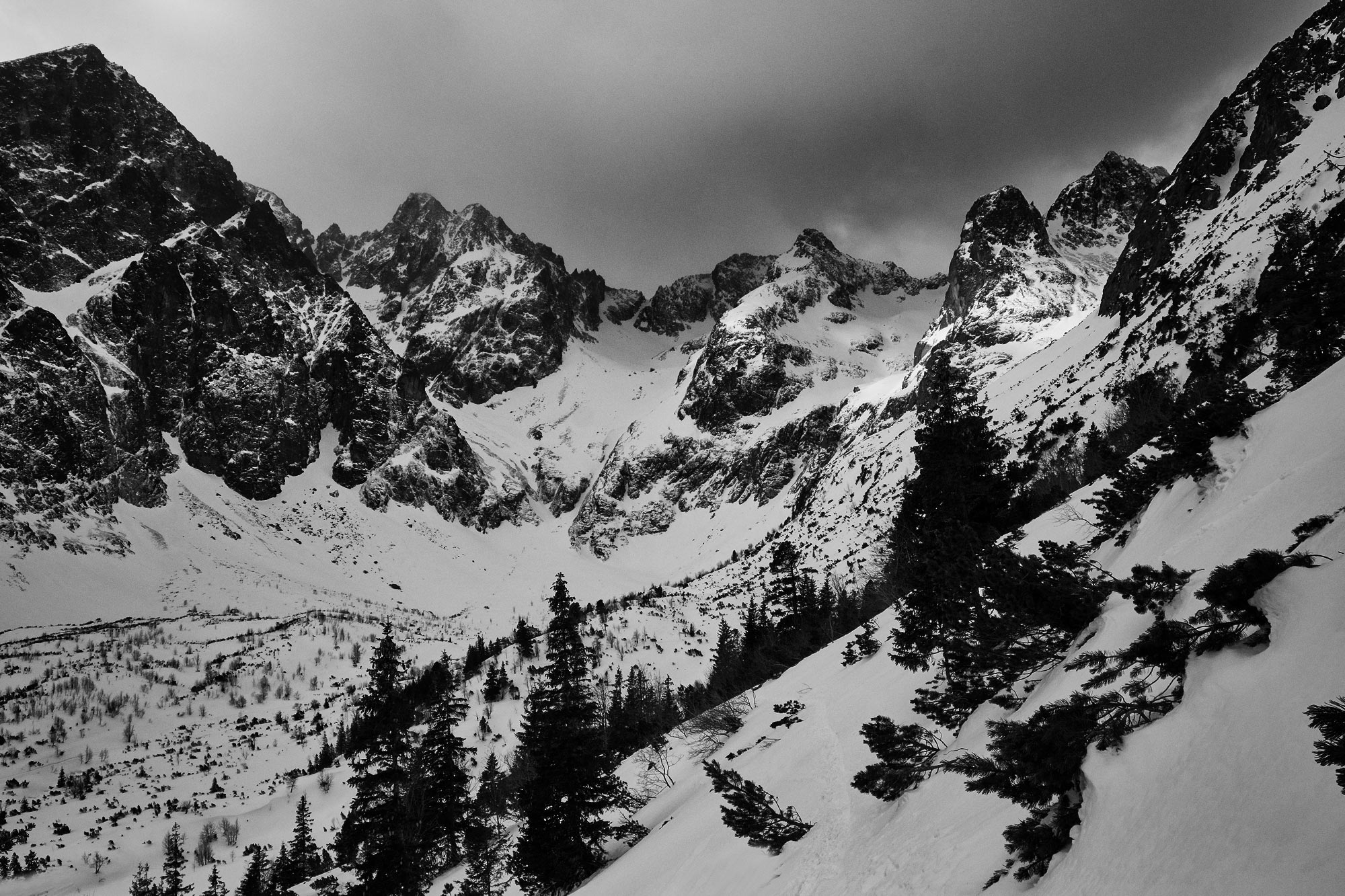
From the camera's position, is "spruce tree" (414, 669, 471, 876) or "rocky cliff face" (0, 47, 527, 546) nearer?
"spruce tree" (414, 669, 471, 876)

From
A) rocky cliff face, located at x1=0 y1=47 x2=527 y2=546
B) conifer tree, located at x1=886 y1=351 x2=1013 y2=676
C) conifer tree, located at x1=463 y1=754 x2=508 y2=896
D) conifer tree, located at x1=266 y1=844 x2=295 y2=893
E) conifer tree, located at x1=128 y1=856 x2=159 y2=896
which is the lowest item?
conifer tree, located at x1=463 y1=754 x2=508 y2=896

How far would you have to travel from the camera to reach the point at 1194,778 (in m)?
3.41

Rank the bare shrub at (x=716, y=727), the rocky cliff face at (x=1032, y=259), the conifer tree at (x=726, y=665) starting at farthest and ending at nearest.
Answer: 1. the rocky cliff face at (x=1032, y=259)
2. the conifer tree at (x=726, y=665)
3. the bare shrub at (x=716, y=727)

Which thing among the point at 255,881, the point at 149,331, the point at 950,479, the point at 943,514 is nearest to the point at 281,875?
the point at 255,881

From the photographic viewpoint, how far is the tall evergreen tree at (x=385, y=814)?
21.2 meters

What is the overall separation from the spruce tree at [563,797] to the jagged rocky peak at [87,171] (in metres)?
169

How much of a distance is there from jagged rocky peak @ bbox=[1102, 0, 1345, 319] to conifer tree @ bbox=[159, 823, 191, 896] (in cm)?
6784

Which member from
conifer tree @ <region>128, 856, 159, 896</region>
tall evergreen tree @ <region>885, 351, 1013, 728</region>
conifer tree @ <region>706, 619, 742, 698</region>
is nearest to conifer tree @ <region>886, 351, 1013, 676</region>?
tall evergreen tree @ <region>885, 351, 1013, 728</region>

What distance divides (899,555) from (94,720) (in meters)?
68.8

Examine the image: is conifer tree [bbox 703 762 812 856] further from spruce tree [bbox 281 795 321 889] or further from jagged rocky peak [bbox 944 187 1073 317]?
jagged rocky peak [bbox 944 187 1073 317]

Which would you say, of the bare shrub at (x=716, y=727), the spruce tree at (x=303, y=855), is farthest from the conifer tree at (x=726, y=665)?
the spruce tree at (x=303, y=855)

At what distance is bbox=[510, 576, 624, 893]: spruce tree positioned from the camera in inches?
751

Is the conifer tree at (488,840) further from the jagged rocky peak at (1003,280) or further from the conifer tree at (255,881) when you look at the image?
the jagged rocky peak at (1003,280)

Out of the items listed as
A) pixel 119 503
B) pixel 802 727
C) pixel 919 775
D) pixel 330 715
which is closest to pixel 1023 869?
pixel 919 775
